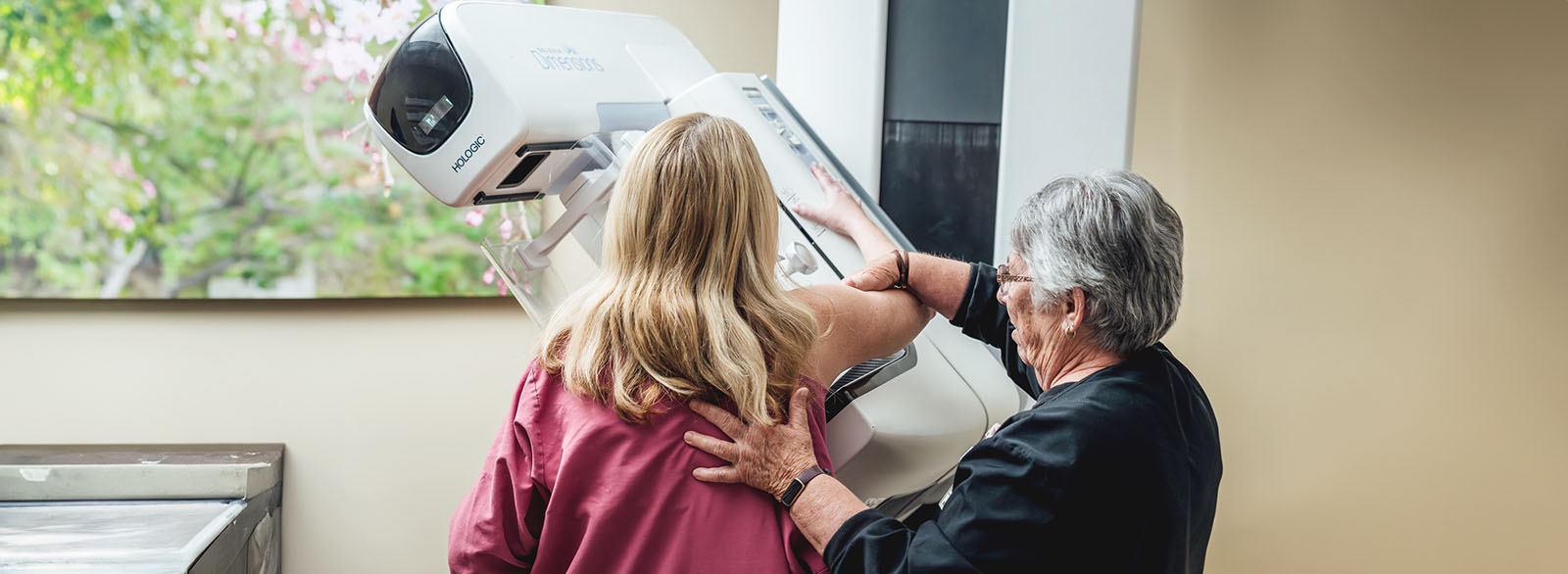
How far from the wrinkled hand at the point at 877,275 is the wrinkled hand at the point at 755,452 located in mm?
278

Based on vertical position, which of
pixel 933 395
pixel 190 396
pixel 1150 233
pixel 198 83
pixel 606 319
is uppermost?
Answer: pixel 198 83

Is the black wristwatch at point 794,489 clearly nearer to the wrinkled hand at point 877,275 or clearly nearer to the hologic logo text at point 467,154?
the wrinkled hand at point 877,275

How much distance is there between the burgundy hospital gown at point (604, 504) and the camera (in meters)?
0.97

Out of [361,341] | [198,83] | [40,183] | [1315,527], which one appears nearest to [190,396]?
[361,341]

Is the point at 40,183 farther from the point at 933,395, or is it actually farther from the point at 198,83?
the point at 933,395

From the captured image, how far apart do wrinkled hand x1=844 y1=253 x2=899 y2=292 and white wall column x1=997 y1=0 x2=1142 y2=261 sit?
327mm

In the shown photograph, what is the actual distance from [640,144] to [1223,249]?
1.56 m

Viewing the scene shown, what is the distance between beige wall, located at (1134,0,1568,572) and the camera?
72.0 inches

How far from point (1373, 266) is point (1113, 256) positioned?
1.32 m

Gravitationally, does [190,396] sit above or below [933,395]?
below

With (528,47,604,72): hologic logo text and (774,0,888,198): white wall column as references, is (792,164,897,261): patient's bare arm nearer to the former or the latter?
(774,0,888,198): white wall column

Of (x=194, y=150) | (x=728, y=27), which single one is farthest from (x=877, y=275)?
(x=194, y=150)

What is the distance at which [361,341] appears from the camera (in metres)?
2.27

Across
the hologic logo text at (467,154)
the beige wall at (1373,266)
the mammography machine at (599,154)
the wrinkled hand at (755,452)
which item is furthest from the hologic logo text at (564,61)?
the beige wall at (1373,266)
